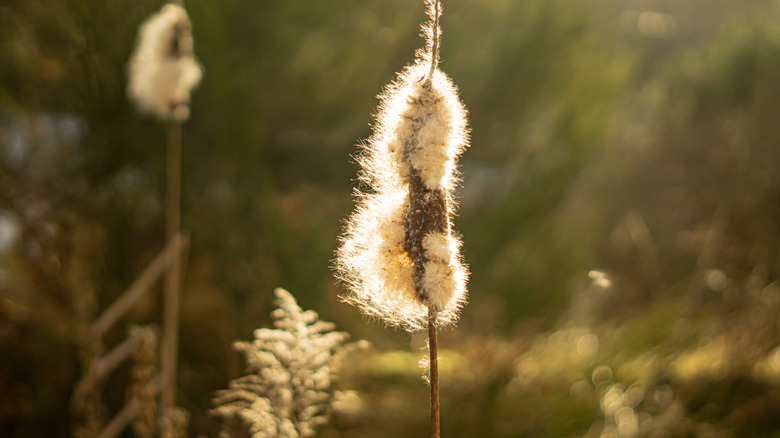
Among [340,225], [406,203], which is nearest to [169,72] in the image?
[406,203]

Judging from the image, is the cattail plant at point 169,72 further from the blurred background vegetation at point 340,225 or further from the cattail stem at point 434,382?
the cattail stem at point 434,382

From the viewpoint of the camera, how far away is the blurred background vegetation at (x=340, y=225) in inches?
45.7

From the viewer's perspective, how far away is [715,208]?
8.25 feet

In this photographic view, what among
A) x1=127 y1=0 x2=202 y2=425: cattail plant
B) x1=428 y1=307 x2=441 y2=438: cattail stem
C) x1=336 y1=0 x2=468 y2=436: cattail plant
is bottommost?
x1=428 y1=307 x2=441 y2=438: cattail stem

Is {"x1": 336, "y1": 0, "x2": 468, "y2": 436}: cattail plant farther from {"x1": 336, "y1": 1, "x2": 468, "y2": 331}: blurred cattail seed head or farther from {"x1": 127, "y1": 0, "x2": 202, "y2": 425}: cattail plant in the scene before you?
{"x1": 127, "y1": 0, "x2": 202, "y2": 425}: cattail plant

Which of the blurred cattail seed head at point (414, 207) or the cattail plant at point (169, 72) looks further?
the cattail plant at point (169, 72)

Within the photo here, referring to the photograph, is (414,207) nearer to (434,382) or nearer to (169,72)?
(434,382)

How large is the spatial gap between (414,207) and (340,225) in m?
1.34

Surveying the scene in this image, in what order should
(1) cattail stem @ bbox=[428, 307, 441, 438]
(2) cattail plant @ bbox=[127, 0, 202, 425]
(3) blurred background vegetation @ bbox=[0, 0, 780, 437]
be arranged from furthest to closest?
(3) blurred background vegetation @ bbox=[0, 0, 780, 437]
(2) cattail plant @ bbox=[127, 0, 202, 425]
(1) cattail stem @ bbox=[428, 307, 441, 438]

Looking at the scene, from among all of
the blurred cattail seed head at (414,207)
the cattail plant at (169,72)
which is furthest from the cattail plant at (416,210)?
the cattail plant at (169,72)

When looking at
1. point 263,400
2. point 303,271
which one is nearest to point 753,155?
point 303,271

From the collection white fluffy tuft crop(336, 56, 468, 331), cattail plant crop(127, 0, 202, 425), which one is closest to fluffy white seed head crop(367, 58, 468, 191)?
white fluffy tuft crop(336, 56, 468, 331)

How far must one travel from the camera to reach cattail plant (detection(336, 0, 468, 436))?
276 millimetres

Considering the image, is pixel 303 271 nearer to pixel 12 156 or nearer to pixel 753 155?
pixel 12 156
